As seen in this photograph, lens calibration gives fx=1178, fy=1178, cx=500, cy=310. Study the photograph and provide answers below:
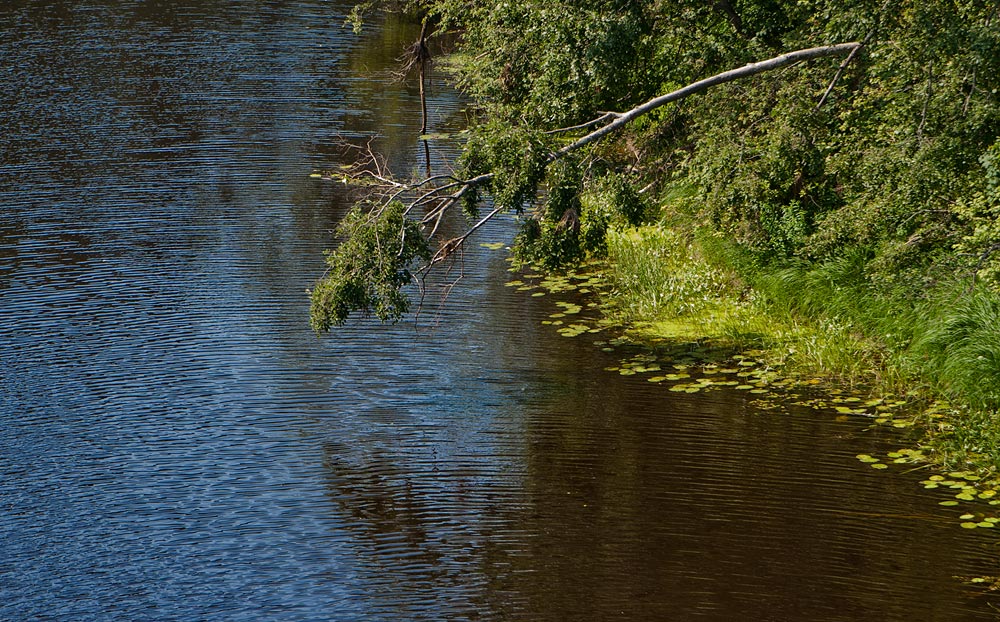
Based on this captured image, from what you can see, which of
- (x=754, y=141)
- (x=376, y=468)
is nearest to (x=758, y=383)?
(x=754, y=141)

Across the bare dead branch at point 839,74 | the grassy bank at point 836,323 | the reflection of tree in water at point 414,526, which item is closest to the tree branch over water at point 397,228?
the reflection of tree in water at point 414,526

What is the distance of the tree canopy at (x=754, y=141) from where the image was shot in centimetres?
1130

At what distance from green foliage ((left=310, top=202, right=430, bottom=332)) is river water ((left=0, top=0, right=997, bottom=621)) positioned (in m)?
1.03

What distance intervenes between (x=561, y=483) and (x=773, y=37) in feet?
23.5

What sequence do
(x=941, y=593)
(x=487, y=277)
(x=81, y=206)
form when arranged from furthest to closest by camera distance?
(x=81, y=206) → (x=487, y=277) → (x=941, y=593)

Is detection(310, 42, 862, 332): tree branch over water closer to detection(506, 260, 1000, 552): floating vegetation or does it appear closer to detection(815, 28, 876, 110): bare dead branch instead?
detection(506, 260, 1000, 552): floating vegetation

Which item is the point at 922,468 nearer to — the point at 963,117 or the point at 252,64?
the point at 963,117

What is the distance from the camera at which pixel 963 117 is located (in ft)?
36.7

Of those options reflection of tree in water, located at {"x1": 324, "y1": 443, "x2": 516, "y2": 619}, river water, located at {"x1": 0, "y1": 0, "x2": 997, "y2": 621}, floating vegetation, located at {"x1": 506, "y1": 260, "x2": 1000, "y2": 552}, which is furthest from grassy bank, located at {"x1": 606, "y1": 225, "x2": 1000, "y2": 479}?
reflection of tree in water, located at {"x1": 324, "y1": 443, "x2": 516, "y2": 619}

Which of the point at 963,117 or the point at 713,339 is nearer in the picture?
the point at 963,117

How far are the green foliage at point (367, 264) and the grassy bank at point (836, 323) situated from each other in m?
3.53

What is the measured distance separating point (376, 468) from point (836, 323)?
215 inches

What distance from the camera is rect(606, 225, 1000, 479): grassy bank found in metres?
10.9

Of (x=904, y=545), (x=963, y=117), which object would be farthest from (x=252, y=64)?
(x=904, y=545)
